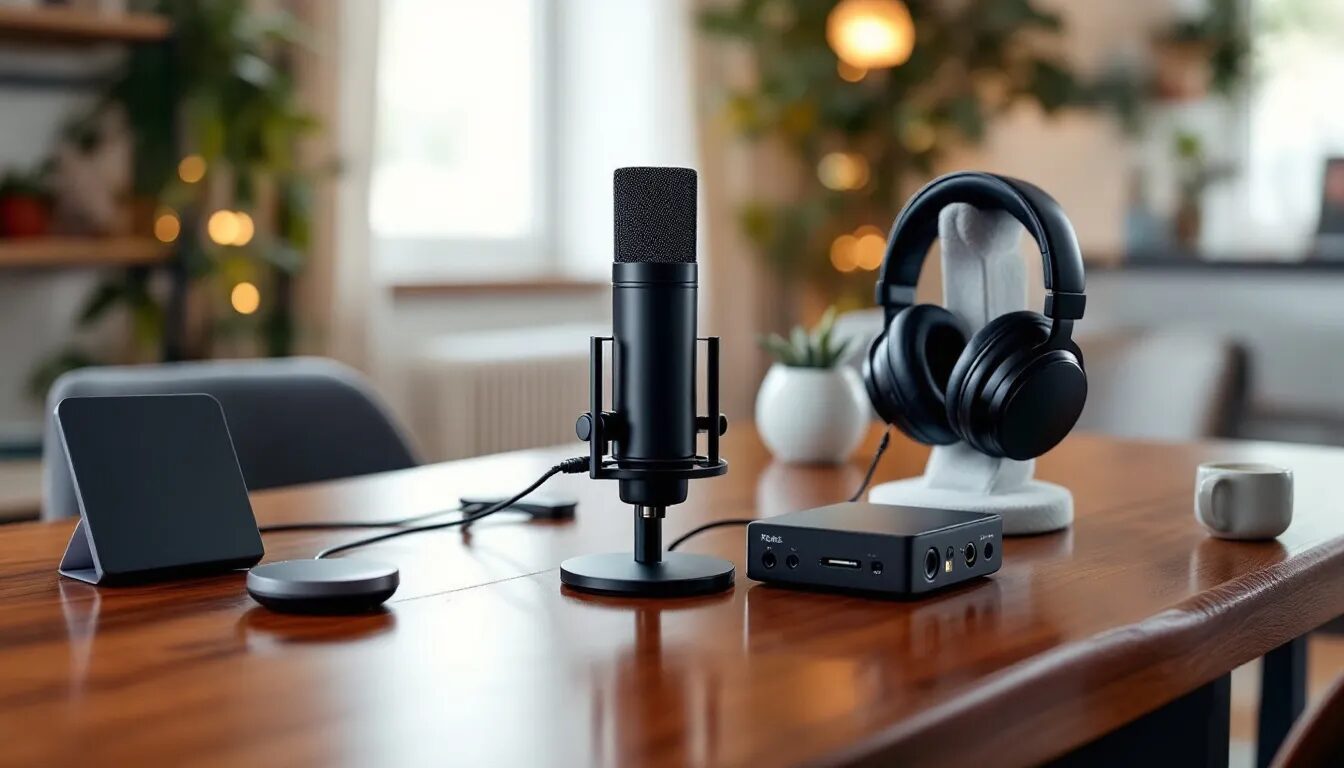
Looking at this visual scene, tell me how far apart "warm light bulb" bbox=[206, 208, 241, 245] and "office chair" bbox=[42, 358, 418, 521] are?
1511mm

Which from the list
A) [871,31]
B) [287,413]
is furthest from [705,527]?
[871,31]

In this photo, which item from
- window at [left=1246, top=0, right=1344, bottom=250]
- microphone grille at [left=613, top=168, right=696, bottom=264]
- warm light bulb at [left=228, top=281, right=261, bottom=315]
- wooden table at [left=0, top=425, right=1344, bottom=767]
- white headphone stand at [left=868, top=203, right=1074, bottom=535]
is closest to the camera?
wooden table at [left=0, top=425, right=1344, bottom=767]

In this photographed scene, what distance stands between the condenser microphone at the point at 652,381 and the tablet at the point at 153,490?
250 mm

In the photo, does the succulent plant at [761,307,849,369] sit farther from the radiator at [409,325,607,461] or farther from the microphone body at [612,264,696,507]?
Result: the radiator at [409,325,607,461]

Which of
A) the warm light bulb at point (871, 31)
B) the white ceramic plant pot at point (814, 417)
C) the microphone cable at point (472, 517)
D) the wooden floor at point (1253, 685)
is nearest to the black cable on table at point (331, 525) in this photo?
the microphone cable at point (472, 517)

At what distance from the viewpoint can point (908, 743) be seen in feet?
2.49

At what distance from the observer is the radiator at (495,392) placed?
3824mm

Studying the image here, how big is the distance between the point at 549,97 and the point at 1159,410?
2.56 metres

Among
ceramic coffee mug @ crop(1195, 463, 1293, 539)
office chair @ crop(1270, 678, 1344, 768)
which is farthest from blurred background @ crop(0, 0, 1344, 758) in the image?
office chair @ crop(1270, 678, 1344, 768)

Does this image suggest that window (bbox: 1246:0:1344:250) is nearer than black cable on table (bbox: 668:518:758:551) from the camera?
No

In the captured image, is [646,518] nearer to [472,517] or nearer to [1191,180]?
[472,517]

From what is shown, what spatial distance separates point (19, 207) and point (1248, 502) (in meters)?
2.54

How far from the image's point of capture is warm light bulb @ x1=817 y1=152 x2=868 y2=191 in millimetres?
4809

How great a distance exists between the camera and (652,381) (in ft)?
3.54
